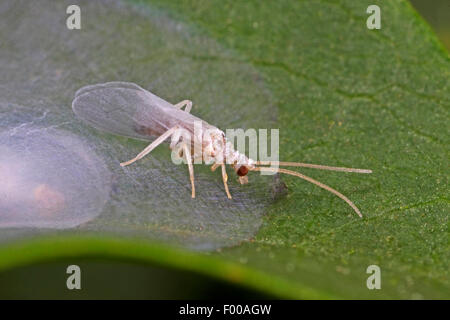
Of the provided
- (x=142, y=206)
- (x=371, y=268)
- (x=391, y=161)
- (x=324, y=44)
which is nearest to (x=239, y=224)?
(x=142, y=206)

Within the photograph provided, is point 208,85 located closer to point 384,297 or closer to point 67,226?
point 67,226

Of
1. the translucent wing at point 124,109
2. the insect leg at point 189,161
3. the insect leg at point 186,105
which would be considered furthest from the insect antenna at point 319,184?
the translucent wing at point 124,109

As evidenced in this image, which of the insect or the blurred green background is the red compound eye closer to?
the insect

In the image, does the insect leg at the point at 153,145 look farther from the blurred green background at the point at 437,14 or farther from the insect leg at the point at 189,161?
the blurred green background at the point at 437,14

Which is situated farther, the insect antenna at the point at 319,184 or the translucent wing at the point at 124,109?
the translucent wing at the point at 124,109

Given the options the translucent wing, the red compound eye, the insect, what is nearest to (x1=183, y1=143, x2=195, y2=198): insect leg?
the insect

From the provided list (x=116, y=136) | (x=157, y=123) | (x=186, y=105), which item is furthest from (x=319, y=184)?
(x=116, y=136)
